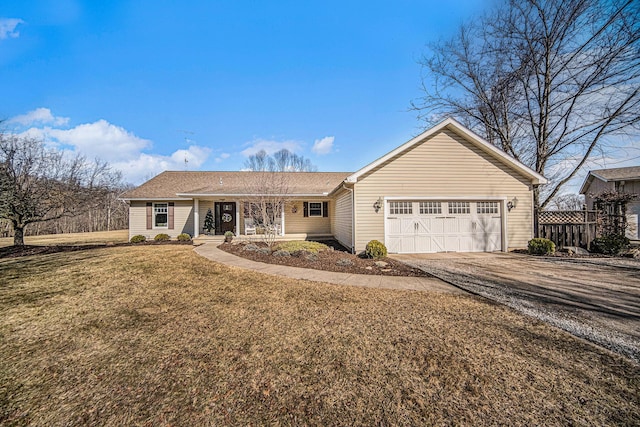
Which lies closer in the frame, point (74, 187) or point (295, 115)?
point (74, 187)

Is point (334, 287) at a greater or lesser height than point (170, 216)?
lesser

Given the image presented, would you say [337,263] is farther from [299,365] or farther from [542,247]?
[542,247]

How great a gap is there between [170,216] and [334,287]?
14288mm

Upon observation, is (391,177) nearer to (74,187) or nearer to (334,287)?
(334,287)

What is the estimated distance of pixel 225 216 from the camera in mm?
17188

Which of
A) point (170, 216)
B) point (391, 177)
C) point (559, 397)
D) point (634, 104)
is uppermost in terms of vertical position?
point (634, 104)

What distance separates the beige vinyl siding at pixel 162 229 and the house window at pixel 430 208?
13.6m

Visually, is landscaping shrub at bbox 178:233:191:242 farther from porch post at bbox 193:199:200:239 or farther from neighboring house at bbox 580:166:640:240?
neighboring house at bbox 580:166:640:240

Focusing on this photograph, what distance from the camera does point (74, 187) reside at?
43.4ft

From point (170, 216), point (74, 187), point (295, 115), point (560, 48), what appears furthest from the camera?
point (295, 115)

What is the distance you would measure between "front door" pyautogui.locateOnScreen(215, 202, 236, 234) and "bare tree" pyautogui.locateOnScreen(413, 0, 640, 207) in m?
13.1

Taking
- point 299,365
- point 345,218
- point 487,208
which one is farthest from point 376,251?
point 299,365

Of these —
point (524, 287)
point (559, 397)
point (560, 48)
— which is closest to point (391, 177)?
point (524, 287)

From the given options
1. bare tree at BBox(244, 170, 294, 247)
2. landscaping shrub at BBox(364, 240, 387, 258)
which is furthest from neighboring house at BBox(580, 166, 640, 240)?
bare tree at BBox(244, 170, 294, 247)
